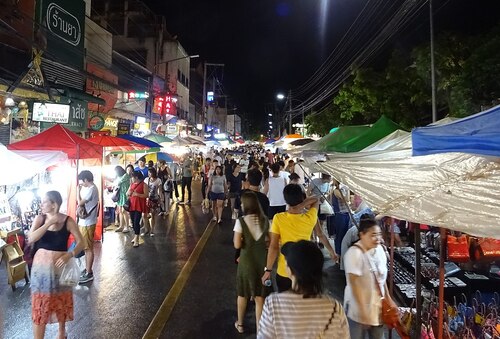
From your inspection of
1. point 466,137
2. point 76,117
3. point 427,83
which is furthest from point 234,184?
point 466,137

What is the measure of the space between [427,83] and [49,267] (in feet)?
51.9

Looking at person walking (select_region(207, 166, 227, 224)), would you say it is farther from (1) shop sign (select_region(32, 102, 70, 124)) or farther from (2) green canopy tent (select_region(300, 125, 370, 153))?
(1) shop sign (select_region(32, 102, 70, 124))

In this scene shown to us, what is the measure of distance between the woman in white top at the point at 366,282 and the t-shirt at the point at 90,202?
5054 mm

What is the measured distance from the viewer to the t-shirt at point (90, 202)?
6888 millimetres

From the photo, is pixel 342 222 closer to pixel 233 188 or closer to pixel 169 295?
pixel 169 295

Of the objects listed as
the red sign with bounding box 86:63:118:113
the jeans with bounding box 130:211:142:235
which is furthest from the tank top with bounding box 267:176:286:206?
the red sign with bounding box 86:63:118:113

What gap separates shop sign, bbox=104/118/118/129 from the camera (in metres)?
16.5

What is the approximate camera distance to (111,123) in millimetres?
16969

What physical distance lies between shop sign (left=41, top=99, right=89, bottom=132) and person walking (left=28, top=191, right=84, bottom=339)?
7.83 meters

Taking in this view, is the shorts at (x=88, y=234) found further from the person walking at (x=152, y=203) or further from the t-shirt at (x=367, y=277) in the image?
the t-shirt at (x=367, y=277)

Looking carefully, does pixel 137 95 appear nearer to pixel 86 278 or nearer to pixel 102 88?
pixel 102 88

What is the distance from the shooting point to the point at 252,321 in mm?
5113

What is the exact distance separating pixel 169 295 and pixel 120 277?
1.36 m

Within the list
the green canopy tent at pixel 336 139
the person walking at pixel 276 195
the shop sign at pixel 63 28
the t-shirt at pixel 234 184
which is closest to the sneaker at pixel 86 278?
the person walking at pixel 276 195
